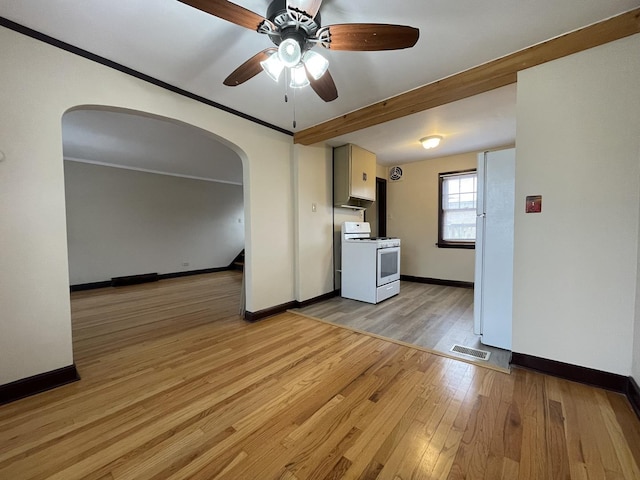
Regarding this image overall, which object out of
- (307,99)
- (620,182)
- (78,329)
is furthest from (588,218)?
(78,329)

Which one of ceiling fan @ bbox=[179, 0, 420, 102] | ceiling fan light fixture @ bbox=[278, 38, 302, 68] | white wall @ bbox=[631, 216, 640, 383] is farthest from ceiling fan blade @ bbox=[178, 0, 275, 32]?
white wall @ bbox=[631, 216, 640, 383]

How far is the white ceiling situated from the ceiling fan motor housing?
0.18 meters

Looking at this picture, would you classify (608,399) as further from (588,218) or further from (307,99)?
(307,99)

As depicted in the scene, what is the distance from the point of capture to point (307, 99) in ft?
8.43

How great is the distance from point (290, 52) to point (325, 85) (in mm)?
412

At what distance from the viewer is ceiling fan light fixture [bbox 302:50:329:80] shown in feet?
5.27

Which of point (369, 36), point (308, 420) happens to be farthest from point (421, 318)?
point (369, 36)

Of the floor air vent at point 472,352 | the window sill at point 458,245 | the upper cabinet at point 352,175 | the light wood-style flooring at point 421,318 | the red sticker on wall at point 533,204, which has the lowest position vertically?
the light wood-style flooring at point 421,318

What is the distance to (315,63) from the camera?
5.37 ft

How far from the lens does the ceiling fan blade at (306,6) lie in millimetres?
1255

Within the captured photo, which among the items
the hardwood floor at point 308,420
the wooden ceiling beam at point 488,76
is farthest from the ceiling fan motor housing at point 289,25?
the hardwood floor at point 308,420

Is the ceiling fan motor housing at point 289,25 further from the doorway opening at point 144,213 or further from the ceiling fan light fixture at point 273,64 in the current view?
the doorway opening at point 144,213

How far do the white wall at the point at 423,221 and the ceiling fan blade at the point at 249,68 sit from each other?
4.19 metres

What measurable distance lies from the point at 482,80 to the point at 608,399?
244 centimetres
